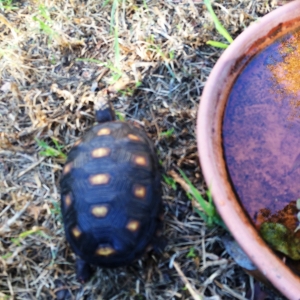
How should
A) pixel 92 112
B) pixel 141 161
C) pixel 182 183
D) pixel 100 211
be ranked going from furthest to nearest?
1. pixel 92 112
2. pixel 182 183
3. pixel 141 161
4. pixel 100 211

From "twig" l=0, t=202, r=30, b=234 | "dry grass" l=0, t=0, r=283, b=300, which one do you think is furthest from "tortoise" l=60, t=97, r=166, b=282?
"twig" l=0, t=202, r=30, b=234

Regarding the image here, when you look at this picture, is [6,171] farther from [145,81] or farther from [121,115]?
[145,81]

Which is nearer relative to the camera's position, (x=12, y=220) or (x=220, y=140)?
(x=220, y=140)

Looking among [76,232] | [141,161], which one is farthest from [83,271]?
[141,161]

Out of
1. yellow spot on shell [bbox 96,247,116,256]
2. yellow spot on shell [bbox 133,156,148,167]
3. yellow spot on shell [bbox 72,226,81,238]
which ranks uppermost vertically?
yellow spot on shell [bbox 133,156,148,167]

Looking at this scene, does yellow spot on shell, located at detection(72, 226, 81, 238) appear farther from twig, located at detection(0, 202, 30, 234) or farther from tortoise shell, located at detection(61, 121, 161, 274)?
twig, located at detection(0, 202, 30, 234)

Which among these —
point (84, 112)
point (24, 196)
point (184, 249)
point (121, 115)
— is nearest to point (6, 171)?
point (24, 196)

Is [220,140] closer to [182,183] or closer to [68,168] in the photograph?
[182,183]
